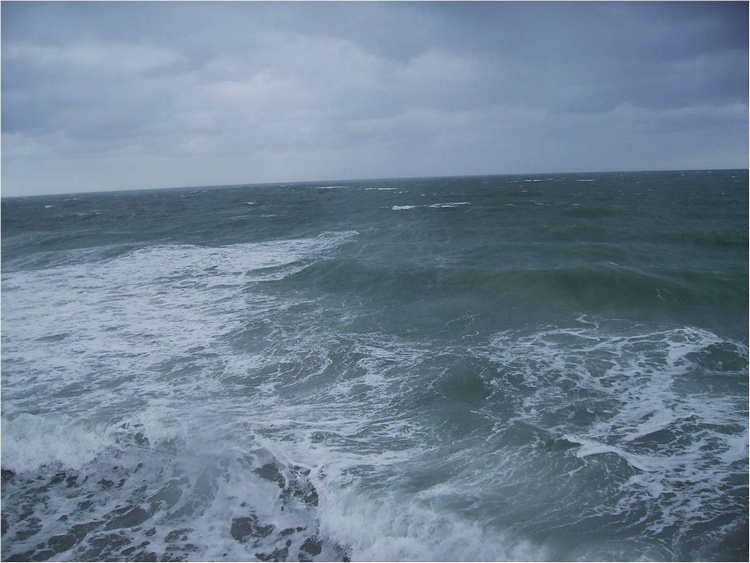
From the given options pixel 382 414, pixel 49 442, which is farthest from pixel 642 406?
pixel 49 442

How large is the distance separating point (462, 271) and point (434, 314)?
4975 millimetres

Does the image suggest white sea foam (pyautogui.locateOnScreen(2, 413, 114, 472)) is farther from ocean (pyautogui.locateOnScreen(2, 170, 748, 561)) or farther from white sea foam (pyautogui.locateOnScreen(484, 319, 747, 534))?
white sea foam (pyautogui.locateOnScreen(484, 319, 747, 534))

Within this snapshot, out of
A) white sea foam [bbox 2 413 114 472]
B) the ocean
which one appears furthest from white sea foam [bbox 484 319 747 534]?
white sea foam [bbox 2 413 114 472]

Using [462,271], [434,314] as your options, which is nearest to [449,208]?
[462,271]

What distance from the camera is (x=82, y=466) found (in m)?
7.89

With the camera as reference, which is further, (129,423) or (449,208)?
(449,208)

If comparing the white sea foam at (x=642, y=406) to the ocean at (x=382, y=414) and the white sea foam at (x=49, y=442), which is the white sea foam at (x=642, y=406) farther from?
the white sea foam at (x=49, y=442)

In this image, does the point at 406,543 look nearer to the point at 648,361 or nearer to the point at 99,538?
the point at 99,538

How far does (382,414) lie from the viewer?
29.7 feet

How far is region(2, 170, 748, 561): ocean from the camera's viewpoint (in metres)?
6.28

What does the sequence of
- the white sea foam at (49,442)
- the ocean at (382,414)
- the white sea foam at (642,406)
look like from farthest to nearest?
the white sea foam at (49,442) → the white sea foam at (642,406) → the ocean at (382,414)

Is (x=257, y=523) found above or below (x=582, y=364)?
below

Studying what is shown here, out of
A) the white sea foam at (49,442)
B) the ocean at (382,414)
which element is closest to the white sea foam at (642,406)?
the ocean at (382,414)

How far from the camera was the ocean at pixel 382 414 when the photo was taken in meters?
6.28
